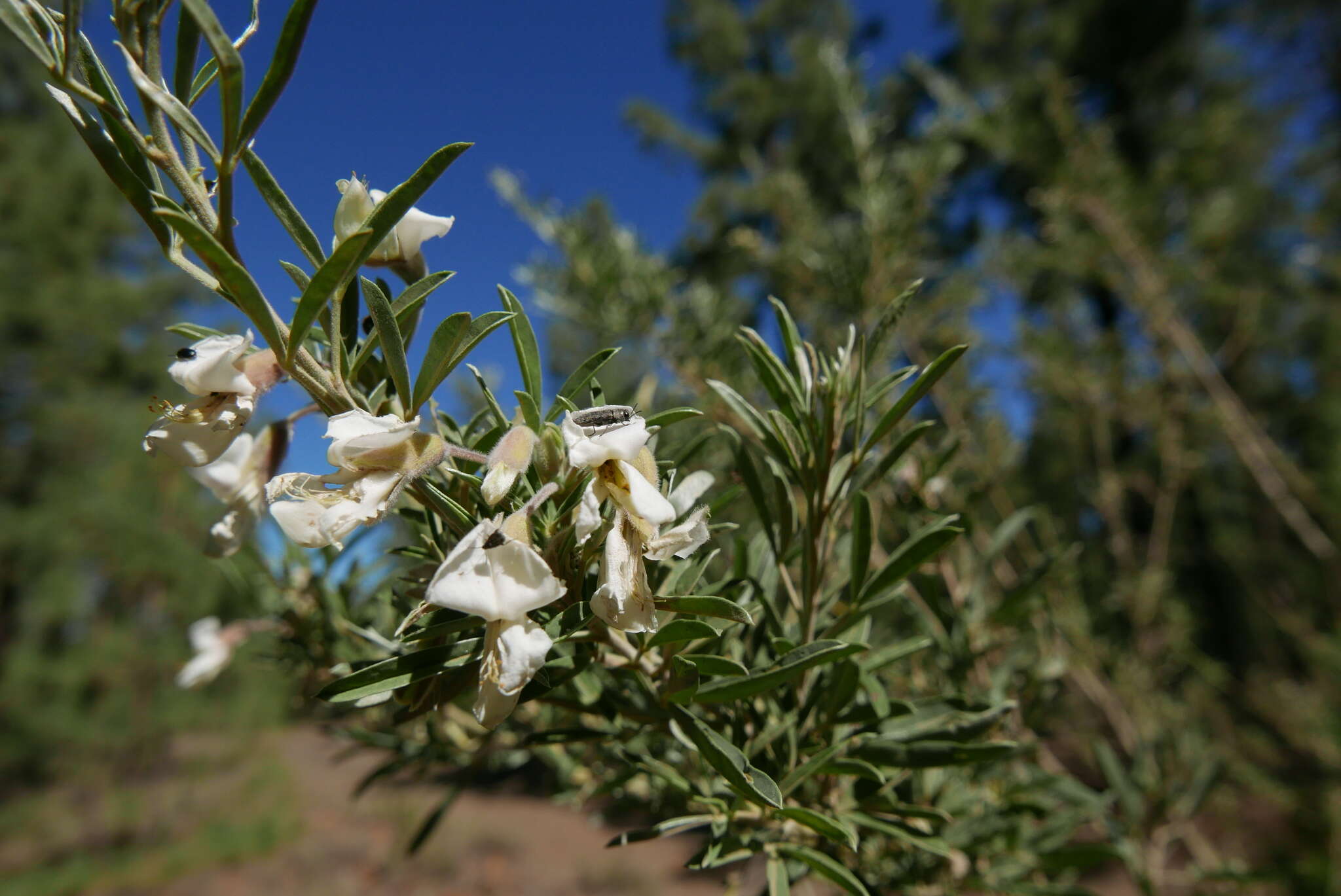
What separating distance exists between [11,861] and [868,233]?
26.4 ft

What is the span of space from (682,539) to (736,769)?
0.35 ft

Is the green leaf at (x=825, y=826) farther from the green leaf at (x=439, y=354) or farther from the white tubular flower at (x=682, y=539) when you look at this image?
the green leaf at (x=439, y=354)

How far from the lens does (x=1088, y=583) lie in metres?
1.50

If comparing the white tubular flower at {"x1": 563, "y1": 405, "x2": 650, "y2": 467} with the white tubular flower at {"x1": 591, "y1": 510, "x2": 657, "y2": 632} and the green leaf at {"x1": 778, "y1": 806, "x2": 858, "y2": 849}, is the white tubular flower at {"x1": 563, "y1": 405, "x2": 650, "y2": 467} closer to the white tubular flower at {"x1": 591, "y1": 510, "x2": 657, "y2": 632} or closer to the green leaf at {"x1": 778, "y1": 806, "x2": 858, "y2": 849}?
the white tubular flower at {"x1": 591, "y1": 510, "x2": 657, "y2": 632}

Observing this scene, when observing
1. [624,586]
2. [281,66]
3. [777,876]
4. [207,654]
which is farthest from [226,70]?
[207,654]

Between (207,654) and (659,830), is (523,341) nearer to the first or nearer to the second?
(659,830)

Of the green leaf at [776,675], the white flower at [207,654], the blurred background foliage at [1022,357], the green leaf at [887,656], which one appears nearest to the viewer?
the green leaf at [776,675]

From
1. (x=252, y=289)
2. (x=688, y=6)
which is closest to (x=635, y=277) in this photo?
(x=252, y=289)

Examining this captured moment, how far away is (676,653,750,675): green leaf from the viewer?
0.31 meters

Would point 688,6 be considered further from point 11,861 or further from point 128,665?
point 11,861

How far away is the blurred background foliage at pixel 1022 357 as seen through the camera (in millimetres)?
996

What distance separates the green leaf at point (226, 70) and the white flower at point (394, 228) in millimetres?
60

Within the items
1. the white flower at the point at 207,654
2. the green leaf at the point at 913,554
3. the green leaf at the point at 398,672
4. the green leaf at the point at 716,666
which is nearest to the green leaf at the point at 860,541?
the green leaf at the point at 913,554

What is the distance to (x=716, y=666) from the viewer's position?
32cm
